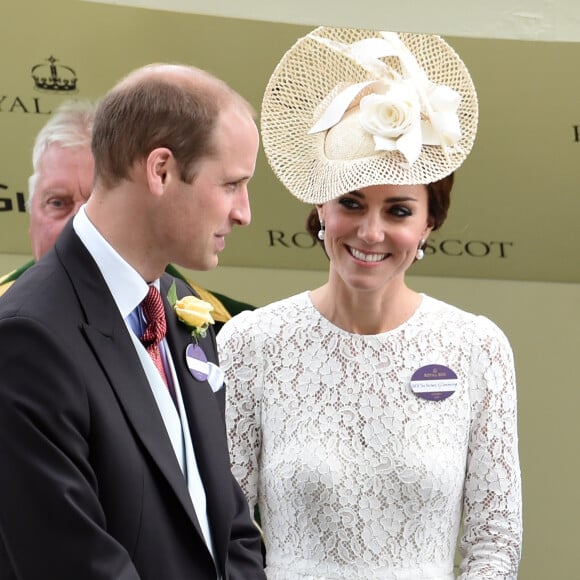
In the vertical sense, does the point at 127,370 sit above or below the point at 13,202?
above

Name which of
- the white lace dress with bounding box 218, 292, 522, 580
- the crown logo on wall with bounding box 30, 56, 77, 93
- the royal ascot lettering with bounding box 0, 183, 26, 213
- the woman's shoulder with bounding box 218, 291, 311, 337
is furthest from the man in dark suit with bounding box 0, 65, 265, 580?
the royal ascot lettering with bounding box 0, 183, 26, 213

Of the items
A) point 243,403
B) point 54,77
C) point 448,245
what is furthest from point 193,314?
point 448,245

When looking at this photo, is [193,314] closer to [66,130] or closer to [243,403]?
[243,403]

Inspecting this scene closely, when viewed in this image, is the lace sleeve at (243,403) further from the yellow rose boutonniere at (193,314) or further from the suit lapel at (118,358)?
the suit lapel at (118,358)

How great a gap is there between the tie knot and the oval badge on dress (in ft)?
3.35

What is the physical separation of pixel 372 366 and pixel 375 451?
23 centimetres

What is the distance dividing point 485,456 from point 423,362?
28cm

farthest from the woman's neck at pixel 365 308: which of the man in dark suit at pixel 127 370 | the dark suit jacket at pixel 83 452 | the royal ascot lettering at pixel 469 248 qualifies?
the royal ascot lettering at pixel 469 248

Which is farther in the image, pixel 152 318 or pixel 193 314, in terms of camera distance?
pixel 193 314

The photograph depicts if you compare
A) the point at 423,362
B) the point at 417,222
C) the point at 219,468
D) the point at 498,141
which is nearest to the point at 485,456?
the point at 423,362

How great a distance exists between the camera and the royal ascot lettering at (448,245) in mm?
4781

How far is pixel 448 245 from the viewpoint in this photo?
488 cm

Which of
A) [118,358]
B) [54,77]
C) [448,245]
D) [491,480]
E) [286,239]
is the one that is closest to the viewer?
[118,358]

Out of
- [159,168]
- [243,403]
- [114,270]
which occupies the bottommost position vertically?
[243,403]
